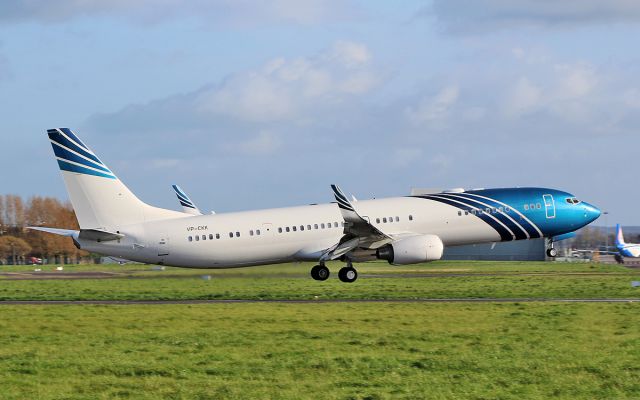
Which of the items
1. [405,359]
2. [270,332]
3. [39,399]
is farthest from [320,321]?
[39,399]

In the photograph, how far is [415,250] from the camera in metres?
52.9

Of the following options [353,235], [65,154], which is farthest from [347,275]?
[65,154]

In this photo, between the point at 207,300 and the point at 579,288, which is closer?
the point at 207,300

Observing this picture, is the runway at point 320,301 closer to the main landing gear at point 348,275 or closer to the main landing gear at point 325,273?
the main landing gear at point 325,273

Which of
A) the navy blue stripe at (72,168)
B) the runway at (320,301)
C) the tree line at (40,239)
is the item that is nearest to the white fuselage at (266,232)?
the navy blue stripe at (72,168)

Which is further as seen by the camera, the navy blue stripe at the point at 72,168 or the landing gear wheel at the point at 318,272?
the landing gear wheel at the point at 318,272

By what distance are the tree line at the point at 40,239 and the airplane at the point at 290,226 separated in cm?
11212

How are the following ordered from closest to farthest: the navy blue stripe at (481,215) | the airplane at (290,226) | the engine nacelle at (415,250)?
the airplane at (290,226) → the engine nacelle at (415,250) → the navy blue stripe at (481,215)

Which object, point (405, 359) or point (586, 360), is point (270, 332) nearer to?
point (405, 359)

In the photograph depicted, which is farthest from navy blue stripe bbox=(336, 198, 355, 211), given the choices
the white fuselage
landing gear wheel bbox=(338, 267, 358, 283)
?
landing gear wheel bbox=(338, 267, 358, 283)

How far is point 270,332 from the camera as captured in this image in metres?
34.5

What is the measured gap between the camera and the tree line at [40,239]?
16625 cm

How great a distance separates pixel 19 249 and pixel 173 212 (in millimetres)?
123049

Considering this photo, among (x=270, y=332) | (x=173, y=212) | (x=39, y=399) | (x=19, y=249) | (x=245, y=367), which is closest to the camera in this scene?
(x=39, y=399)
